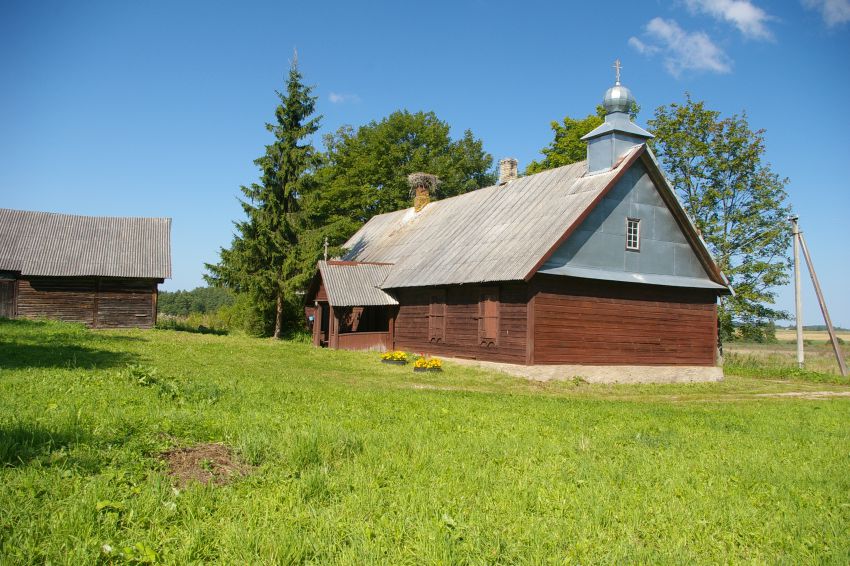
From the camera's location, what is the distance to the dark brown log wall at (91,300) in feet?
96.4

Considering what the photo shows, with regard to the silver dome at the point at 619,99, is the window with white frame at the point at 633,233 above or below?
below

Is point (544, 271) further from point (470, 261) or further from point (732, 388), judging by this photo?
point (732, 388)

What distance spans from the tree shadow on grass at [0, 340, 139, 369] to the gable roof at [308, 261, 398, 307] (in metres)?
8.93

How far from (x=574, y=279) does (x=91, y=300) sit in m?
22.4

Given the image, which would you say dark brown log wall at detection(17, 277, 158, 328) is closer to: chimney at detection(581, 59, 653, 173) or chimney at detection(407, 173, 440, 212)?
chimney at detection(407, 173, 440, 212)

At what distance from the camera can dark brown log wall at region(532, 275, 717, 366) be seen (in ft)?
65.3

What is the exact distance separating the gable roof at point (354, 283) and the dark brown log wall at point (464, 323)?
1006 millimetres

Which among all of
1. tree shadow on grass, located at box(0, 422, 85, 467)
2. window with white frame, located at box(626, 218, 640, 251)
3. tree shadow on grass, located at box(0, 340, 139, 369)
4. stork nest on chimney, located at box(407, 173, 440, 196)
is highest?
stork nest on chimney, located at box(407, 173, 440, 196)

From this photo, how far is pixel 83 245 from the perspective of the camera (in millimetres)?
31344

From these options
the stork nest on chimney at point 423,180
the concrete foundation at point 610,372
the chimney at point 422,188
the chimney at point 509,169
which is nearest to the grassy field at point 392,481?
the concrete foundation at point 610,372

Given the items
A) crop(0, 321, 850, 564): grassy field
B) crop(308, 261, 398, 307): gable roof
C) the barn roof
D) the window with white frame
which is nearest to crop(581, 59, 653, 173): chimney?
the window with white frame

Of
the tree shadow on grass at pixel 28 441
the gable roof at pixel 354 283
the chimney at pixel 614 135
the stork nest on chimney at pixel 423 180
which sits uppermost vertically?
the stork nest on chimney at pixel 423 180

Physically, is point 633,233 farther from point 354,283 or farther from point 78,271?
point 78,271

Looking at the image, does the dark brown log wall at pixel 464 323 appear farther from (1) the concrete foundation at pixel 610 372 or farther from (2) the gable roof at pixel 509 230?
(2) the gable roof at pixel 509 230
